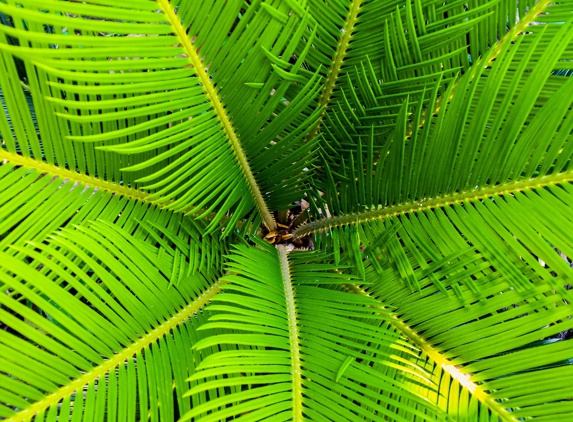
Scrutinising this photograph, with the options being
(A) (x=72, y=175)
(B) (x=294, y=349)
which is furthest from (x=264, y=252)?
(A) (x=72, y=175)

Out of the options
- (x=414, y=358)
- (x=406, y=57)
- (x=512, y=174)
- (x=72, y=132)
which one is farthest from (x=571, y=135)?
(x=72, y=132)

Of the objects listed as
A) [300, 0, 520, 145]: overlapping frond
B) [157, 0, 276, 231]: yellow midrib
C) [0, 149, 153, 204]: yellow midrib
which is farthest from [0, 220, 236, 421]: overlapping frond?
[300, 0, 520, 145]: overlapping frond

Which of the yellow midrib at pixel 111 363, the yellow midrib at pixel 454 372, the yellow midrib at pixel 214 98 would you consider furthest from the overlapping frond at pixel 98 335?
the yellow midrib at pixel 454 372

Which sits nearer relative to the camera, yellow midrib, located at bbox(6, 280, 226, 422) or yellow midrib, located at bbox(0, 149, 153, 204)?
yellow midrib, located at bbox(6, 280, 226, 422)

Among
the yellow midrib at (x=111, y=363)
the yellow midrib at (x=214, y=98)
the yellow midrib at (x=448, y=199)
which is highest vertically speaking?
the yellow midrib at (x=214, y=98)

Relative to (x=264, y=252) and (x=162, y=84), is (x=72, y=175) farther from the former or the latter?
(x=264, y=252)

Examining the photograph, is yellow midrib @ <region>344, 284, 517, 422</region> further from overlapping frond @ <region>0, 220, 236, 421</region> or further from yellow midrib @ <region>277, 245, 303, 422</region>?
overlapping frond @ <region>0, 220, 236, 421</region>

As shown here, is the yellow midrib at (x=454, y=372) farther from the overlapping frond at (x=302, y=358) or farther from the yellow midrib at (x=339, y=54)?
the yellow midrib at (x=339, y=54)
